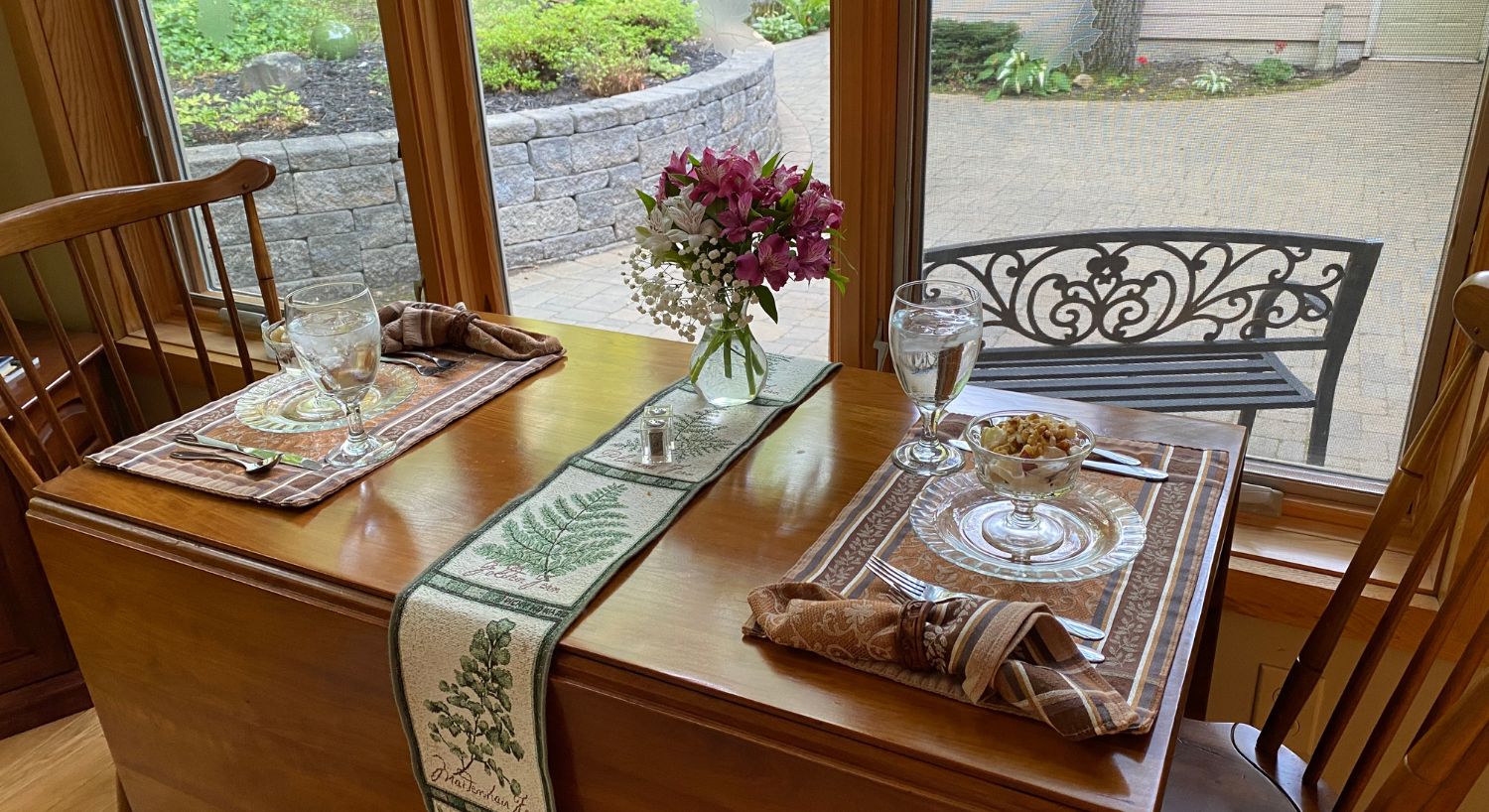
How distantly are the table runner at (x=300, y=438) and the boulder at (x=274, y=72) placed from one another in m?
0.94

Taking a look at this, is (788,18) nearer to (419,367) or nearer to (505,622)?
(419,367)

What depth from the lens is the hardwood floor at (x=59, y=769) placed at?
1.91 m

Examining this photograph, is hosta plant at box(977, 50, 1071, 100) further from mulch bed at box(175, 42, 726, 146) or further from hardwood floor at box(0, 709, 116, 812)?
hardwood floor at box(0, 709, 116, 812)

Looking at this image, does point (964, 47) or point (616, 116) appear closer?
point (964, 47)

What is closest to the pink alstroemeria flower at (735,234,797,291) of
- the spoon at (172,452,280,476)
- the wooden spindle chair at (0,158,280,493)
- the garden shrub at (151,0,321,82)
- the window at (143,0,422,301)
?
the spoon at (172,452,280,476)

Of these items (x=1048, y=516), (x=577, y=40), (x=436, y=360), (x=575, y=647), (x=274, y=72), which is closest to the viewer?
(x=575, y=647)

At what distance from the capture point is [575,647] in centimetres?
95

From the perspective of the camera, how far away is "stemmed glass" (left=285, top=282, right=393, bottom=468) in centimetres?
127

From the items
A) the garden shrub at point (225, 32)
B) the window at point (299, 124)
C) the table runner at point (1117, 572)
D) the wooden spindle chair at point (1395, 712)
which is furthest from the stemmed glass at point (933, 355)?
the garden shrub at point (225, 32)

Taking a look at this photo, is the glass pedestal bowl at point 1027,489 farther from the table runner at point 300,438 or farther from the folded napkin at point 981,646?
the table runner at point 300,438

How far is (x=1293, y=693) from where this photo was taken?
1.19m

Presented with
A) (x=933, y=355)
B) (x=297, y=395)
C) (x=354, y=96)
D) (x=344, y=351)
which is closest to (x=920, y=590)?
(x=933, y=355)

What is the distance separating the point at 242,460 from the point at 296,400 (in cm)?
18

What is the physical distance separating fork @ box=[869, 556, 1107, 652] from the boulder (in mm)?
1715
